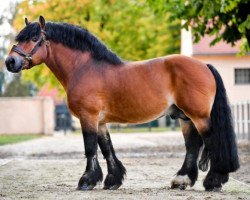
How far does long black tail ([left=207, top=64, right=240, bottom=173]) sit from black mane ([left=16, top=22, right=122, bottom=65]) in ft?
4.82

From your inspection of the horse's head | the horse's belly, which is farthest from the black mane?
the horse's belly

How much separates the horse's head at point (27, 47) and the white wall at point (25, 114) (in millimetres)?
30196

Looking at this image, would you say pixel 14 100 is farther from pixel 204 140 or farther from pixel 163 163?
pixel 204 140

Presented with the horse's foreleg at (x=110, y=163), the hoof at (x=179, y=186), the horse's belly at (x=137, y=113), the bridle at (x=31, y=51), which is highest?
the bridle at (x=31, y=51)

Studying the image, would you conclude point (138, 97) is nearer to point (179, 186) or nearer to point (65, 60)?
point (65, 60)

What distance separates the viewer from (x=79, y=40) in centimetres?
970

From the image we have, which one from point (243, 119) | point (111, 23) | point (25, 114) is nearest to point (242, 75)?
point (111, 23)

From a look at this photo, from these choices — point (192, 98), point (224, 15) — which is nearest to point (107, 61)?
point (192, 98)

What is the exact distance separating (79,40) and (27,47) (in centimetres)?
70

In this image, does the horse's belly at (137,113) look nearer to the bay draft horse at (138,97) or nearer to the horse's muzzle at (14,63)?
the bay draft horse at (138,97)

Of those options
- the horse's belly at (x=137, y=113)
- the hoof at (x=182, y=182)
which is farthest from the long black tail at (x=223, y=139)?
the horse's belly at (x=137, y=113)

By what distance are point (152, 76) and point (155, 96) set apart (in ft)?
0.86

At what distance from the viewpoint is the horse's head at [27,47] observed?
9406mm

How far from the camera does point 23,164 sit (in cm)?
1549
